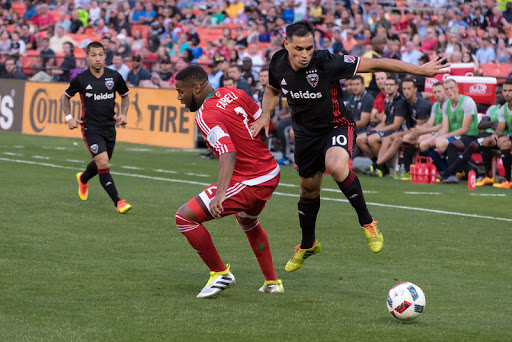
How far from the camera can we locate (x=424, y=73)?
7.29 m

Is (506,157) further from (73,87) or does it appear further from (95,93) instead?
(73,87)

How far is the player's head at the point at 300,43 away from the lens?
7262 mm

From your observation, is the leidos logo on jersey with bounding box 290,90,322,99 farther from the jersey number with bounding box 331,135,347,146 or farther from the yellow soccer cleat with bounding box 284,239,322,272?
the yellow soccer cleat with bounding box 284,239,322,272

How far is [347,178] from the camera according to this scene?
764cm

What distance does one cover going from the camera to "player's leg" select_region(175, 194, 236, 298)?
6.78 meters

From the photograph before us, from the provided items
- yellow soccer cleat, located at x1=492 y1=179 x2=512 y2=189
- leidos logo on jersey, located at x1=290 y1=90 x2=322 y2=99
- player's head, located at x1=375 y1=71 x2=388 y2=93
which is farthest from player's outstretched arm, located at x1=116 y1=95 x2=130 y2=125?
yellow soccer cleat, located at x1=492 y1=179 x2=512 y2=189

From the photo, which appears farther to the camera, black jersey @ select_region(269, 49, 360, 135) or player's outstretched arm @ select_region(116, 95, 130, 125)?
player's outstretched arm @ select_region(116, 95, 130, 125)

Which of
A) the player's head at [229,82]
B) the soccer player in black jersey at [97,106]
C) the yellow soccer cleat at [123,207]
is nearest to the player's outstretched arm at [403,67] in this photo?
the yellow soccer cleat at [123,207]

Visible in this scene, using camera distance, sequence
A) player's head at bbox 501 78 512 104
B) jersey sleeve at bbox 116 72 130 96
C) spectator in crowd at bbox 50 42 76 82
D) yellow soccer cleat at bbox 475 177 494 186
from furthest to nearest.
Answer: spectator in crowd at bbox 50 42 76 82 → yellow soccer cleat at bbox 475 177 494 186 → player's head at bbox 501 78 512 104 → jersey sleeve at bbox 116 72 130 96

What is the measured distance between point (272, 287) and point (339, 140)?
4.87 ft

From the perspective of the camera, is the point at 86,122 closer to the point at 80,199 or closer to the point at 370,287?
the point at 80,199

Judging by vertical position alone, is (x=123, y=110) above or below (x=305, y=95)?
below

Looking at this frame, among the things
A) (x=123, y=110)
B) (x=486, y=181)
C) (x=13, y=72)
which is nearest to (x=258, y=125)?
(x=123, y=110)

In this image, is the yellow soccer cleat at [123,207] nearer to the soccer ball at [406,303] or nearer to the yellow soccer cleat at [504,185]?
the soccer ball at [406,303]
